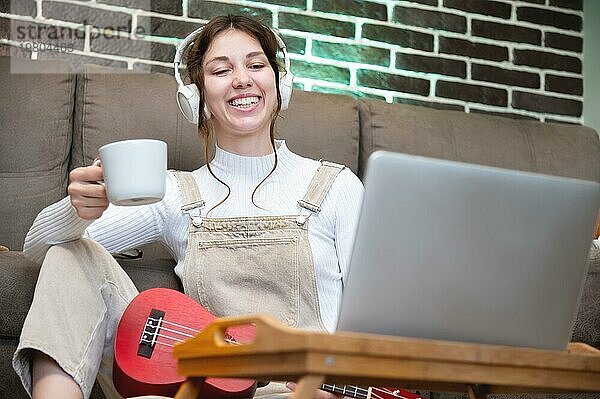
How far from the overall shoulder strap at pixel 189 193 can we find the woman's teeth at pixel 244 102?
193 mm

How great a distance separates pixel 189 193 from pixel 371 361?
3.90 feet

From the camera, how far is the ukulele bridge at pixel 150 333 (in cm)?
183

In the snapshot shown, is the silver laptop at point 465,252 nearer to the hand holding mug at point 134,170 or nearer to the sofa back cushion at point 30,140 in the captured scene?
the hand holding mug at point 134,170

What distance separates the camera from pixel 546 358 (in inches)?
48.3

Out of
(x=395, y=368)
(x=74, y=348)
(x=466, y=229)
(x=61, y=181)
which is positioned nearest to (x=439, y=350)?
(x=395, y=368)

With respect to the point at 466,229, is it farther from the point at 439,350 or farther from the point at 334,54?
the point at 334,54

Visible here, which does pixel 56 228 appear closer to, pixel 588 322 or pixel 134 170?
pixel 134 170

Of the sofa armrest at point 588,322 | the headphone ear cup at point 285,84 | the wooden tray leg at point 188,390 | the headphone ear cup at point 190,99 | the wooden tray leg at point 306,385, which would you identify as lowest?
the sofa armrest at point 588,322

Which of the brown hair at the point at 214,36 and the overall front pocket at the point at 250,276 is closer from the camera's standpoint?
the overall front pocket at the point at 250,276

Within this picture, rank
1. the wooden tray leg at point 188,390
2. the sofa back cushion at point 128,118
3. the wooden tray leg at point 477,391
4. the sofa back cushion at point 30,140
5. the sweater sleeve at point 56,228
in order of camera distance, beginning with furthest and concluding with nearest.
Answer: the sofa back cushion at point 128,118, the sofa back cushion at point 30,140, the sweater sleeve at point 56,228, the wooden tray leg at point 477,391, the wooden tray leg at point 188,390

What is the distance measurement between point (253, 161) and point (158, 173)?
0.83m

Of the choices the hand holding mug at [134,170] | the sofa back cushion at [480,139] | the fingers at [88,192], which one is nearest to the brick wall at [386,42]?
the sofa back cushion at [480,139]

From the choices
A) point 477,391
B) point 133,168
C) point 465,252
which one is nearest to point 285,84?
point 133,168

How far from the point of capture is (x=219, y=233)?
2.18 m
